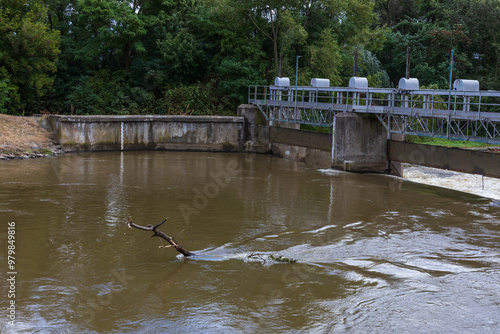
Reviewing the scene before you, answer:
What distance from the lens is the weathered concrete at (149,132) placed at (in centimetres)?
2855

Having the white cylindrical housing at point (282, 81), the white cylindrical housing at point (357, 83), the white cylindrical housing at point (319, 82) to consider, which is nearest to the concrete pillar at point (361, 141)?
the white cylindrical housing at point (357, 83)

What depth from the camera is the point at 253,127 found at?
31469 millimetres

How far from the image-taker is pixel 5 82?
31.8 metres

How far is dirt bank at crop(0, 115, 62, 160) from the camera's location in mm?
25984

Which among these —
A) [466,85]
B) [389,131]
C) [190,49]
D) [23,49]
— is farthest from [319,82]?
[23,49]

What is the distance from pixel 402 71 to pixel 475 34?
24.3 ft

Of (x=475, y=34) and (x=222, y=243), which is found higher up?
(x=475, y=34)

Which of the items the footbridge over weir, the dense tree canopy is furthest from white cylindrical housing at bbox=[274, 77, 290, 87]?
the dense tree canopy

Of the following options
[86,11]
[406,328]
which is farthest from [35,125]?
[406,328]

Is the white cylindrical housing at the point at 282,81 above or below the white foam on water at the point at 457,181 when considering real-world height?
above

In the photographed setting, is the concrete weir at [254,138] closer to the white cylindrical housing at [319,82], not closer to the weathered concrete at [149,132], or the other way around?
the weathered concrete at [149,132]

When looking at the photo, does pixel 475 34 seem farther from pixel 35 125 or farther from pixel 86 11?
pixel 35 125

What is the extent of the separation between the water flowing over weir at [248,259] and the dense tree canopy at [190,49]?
13568 mm

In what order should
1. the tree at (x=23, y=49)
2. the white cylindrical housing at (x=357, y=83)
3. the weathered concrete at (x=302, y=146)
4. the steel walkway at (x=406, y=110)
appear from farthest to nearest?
the tree at (x=23, y=49) < the weathered concrete at (x=302, y=146) < the white cylindrical housing at (x=357, y=83) < the steel walkway at (x=406, y=110)
